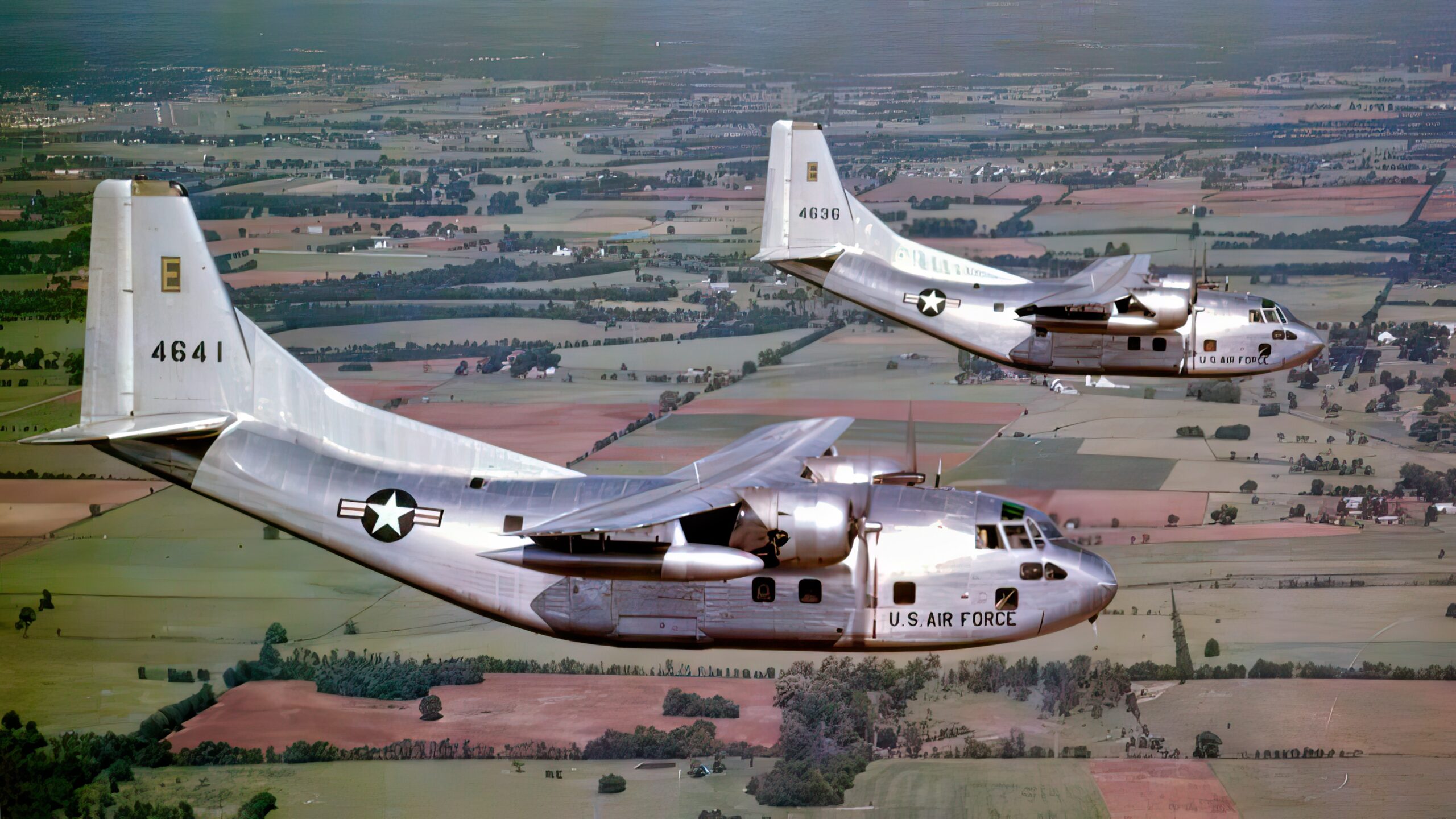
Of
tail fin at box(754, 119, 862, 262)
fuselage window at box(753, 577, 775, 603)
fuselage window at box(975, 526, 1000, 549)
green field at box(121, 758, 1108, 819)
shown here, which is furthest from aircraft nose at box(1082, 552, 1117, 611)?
green field at box(121, 758, 1108, 819)

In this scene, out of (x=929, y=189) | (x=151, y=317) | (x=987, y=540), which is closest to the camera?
(x=987, y=540)

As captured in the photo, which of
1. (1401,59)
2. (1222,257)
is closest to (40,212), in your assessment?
(1222,257)

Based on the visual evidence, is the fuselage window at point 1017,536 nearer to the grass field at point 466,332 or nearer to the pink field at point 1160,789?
the pink field at point 1160,789

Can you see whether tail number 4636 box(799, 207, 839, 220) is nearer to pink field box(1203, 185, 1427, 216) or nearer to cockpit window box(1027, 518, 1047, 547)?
cockpit window box(1027, 518, 1047, 547)

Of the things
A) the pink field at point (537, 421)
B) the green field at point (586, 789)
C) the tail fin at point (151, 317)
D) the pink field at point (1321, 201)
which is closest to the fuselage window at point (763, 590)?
the tail fin at point (151, 317)

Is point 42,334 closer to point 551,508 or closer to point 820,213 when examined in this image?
point 820,213

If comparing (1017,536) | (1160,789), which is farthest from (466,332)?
(1017,536)
